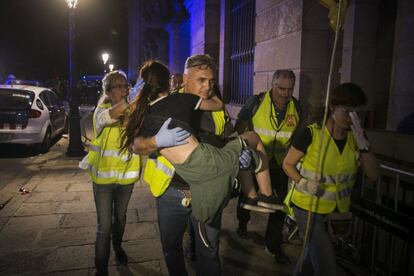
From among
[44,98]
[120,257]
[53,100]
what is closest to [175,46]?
[53,100]

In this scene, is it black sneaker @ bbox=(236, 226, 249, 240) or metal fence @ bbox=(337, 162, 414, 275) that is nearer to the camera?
metal fence @ bbox=(337, 162, 414, 275)

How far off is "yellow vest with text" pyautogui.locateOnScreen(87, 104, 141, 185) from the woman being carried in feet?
2.55

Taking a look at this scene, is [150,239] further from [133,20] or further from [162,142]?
[133,20]

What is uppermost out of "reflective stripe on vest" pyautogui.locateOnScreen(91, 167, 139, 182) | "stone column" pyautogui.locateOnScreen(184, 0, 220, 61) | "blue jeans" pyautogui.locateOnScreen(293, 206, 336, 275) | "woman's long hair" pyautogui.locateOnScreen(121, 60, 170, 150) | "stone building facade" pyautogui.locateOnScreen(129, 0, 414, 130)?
"stone column" pyautogui.locateOnScreen(184, 0, 220, 61)

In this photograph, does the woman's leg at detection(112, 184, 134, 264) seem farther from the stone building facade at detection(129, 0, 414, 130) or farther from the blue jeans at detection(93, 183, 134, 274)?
the stone building facade at detection(129, 0, 414, 130)

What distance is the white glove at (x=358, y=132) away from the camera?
9.20 feet

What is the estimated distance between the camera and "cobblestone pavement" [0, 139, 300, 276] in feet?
13.0

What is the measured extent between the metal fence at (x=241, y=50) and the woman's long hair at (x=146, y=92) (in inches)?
233

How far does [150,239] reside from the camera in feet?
15.2

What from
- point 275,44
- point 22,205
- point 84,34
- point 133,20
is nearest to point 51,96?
point 22,205

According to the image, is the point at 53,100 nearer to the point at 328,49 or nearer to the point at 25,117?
the point at 25,117

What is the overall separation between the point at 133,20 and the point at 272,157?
42725 millimetres

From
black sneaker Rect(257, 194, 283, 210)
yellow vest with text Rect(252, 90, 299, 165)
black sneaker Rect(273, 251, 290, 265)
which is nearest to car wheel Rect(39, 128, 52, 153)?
yellow vest with text Rect(252, 90, 299, 165)

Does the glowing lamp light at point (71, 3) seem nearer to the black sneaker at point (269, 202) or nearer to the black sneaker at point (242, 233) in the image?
the black sneaker at point (242, 233)
